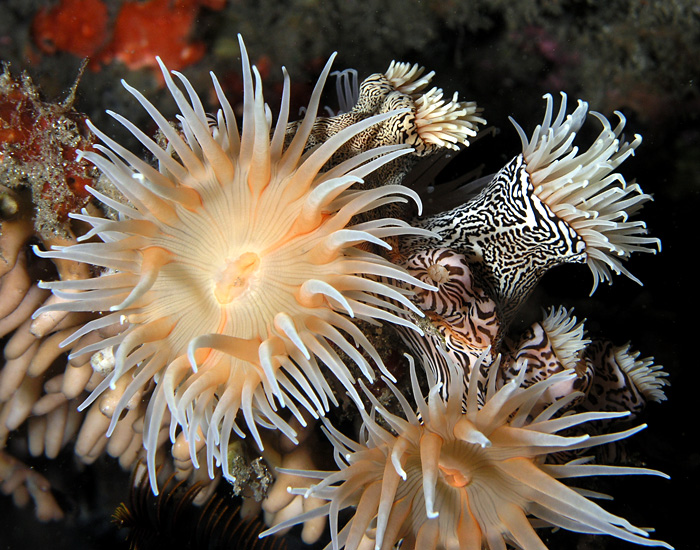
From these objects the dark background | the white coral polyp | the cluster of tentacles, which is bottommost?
the cluster of tentacles

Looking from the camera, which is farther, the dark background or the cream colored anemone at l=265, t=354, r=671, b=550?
the dark background

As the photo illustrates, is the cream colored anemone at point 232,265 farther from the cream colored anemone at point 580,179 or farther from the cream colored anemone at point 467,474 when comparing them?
the cream colored anemone at point 580,179

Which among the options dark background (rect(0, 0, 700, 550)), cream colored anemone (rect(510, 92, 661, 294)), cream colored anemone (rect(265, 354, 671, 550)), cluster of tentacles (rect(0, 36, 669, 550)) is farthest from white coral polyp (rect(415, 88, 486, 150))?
cream colored anemone (rect(265, 354, 671, 550))

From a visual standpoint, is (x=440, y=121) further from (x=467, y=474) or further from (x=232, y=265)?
(x=467, y=474)

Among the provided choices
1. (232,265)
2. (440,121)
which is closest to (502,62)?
(440,121)

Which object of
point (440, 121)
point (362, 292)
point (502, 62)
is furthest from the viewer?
point (502, 62)

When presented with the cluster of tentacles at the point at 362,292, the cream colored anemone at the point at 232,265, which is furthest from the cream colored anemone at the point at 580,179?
the cream colored anemone at the point at 232,265

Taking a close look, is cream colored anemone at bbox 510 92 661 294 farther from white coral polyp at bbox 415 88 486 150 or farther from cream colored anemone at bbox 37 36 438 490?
cream colored anemone at bbox 37 36 438 490
